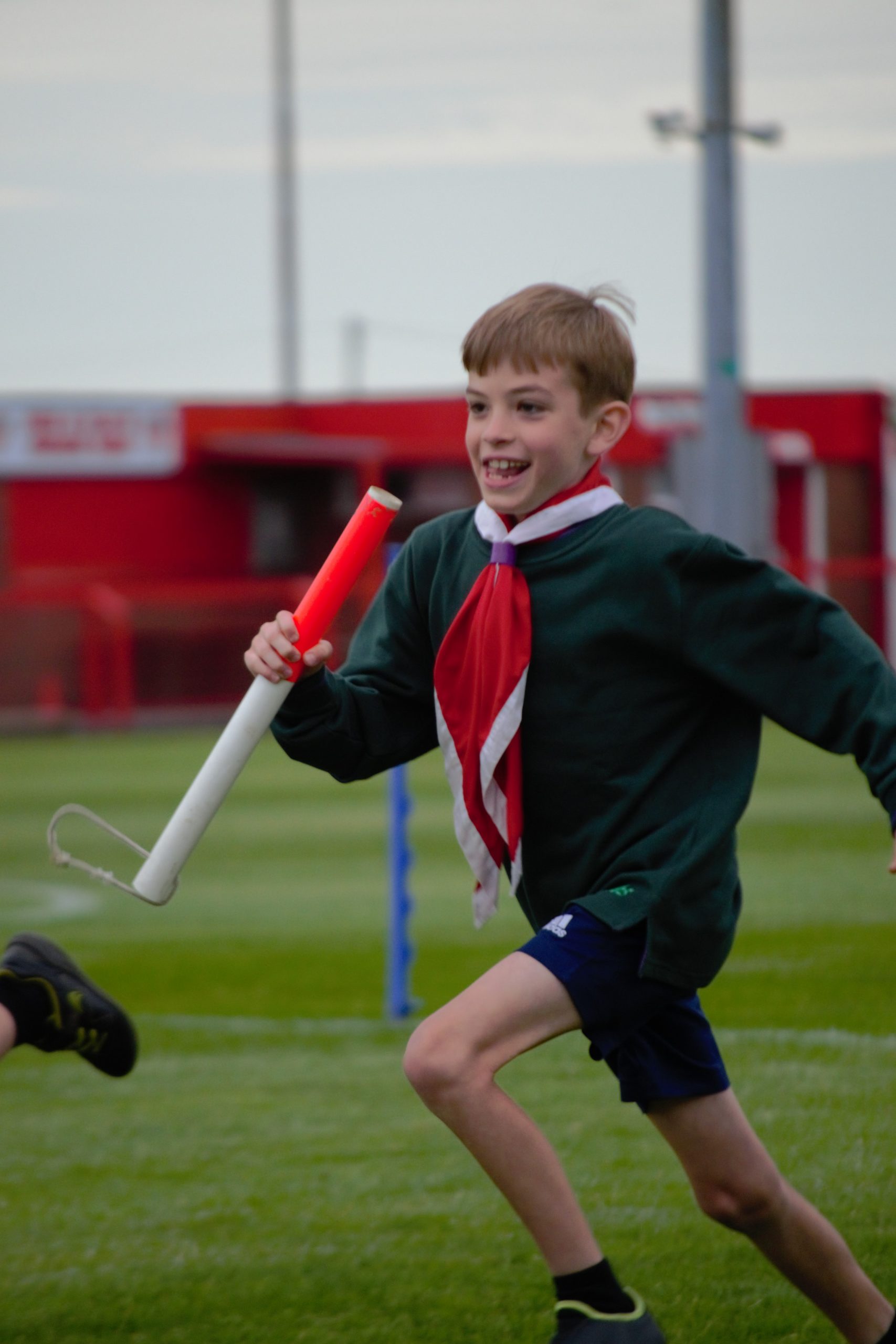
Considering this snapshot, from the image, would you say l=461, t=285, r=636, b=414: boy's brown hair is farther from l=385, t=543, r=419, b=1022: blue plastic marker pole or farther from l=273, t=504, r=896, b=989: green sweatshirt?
l=385, t=543, r=419, b=1022: blue plastic marker pole

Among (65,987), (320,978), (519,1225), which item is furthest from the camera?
(320,978)

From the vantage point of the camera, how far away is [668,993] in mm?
3121

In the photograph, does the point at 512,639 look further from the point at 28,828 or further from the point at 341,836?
the point at 28,828

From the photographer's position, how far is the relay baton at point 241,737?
3.20 m

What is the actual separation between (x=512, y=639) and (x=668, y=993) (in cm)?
65

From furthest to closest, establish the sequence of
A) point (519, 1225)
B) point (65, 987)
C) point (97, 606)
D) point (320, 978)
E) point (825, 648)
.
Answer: point (97, 606)
point (320, 978)
point (519, 1225)
point (65, 987)
point (825, 648)

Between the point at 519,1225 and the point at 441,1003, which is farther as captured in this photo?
the point at 441,1003

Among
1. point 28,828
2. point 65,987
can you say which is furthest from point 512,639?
point 28,828

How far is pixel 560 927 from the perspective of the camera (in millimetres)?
3080

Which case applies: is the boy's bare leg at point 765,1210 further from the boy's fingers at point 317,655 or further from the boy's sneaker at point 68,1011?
the boy's sneaker at point 68,1011

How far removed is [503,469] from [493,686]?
0.38m

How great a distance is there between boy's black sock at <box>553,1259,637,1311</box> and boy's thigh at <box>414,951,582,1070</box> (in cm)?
38

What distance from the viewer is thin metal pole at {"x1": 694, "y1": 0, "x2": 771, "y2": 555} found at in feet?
62.3

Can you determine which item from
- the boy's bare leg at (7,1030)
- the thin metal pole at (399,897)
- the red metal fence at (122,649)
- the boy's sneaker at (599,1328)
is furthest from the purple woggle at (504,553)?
the red metal fence at (122,649)
